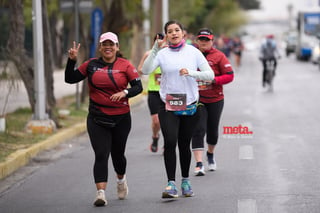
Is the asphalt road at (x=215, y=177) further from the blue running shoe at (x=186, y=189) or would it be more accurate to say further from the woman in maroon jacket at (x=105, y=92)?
the woman in maroon jacket at (x=105, y=92)

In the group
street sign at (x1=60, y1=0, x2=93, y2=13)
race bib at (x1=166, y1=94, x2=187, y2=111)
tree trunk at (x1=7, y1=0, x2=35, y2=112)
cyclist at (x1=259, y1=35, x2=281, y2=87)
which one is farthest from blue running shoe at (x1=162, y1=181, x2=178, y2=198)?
cyclist at (x1=259, y1=35, x2=281, y2=87)

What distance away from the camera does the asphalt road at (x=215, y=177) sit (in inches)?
309

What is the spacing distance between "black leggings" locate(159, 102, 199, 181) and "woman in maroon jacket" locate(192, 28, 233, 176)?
131 cm

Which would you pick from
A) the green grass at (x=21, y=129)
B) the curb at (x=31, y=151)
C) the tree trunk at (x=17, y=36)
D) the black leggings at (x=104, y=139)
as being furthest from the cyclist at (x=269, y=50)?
the black leggings at (x=104, y=139)

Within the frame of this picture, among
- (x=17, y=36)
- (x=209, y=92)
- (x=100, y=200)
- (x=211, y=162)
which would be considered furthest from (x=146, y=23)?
(x=100, y=200)

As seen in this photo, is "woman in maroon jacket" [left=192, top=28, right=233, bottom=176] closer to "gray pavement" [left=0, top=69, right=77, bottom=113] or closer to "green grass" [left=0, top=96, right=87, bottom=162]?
"green grass" [left=0, top=96, right=87, bottom=162]

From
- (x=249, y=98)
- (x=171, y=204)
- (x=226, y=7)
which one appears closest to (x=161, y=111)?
(x=171, y=204)

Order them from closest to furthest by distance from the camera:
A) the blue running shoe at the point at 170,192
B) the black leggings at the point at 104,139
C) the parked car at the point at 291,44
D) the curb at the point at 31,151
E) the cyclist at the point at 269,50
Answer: the black leggings at the point at 104,139
the blue running shoe at the point at 170,192
the curb at the point at 31,151
the cyclist at the point at 269,50
the parked car at the point at 291,44

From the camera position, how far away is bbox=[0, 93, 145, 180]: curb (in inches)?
403

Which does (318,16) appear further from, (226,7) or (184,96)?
(184,96)

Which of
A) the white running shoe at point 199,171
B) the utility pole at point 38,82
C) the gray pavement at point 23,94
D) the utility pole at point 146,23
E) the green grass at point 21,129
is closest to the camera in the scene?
the white running shoe at point 199,171

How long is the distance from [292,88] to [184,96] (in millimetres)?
17983

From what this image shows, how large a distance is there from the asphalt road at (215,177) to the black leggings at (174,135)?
14.0 inches

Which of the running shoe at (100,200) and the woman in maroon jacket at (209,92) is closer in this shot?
the running shoe at (100,200)
